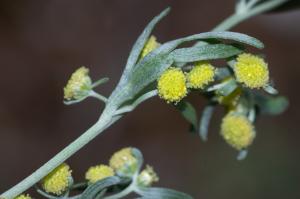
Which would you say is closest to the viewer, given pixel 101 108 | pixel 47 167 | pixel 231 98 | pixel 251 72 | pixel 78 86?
pixel 47 167

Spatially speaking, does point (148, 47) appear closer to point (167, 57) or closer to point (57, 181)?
point (167, 57)

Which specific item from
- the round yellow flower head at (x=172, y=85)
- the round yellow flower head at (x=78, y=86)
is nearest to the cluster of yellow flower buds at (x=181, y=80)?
the round yellow flower head at (x=172, y=85)

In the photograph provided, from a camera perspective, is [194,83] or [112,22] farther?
[112,22]

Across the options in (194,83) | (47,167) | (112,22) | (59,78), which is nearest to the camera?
(47,167)

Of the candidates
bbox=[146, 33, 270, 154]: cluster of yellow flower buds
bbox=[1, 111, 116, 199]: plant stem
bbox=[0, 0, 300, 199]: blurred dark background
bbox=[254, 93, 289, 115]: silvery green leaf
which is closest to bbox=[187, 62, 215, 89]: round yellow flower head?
bbox=[146, 33, 270, 154]: cluster of yellow flower buds

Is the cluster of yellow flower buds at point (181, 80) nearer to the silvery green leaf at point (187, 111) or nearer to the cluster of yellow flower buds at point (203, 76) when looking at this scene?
the cluster of yellow flower buds at point (203, 76)

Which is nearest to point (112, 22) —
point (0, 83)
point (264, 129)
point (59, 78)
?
point (59, 78)

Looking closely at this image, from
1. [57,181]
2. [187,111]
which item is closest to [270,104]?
[187,111]

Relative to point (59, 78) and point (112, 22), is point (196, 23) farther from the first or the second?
point (59, 78)
